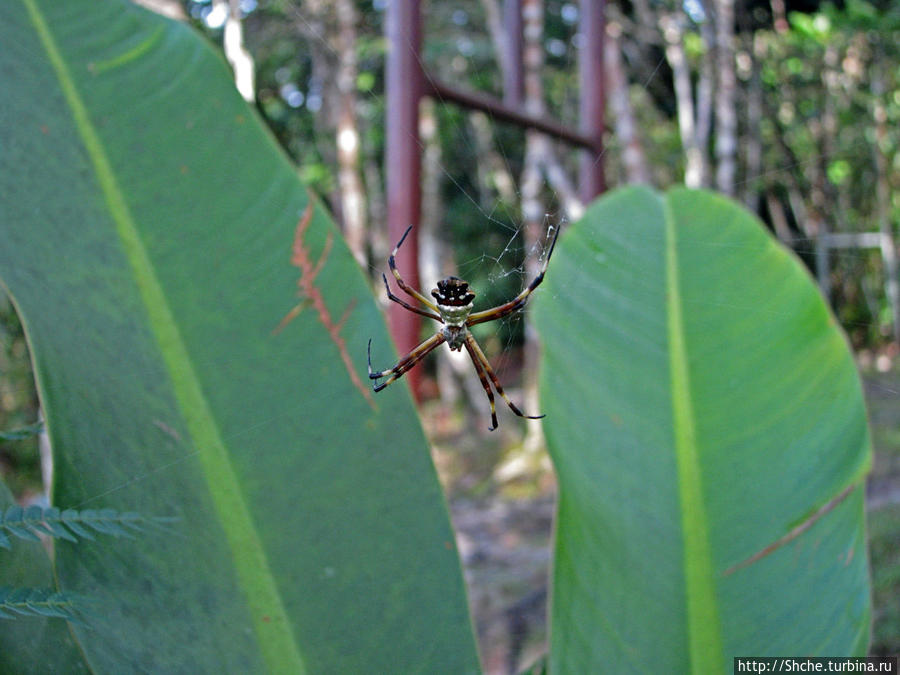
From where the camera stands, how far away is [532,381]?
707 centimetres

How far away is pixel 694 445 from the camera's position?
3.38ft

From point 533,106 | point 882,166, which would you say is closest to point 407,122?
point 533,106

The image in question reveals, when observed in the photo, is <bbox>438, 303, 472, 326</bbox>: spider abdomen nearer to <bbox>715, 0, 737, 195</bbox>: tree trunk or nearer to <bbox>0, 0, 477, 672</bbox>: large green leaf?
<bbox>0, 0, 477, 672</bbox>: large green leaf

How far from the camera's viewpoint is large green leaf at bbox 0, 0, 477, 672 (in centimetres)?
79

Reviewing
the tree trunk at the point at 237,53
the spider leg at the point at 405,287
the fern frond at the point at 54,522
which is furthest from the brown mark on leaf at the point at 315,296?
the tree trunk at the point at 237,53

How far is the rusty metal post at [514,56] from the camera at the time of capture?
2992 mm

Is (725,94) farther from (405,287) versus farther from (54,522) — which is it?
(54,522)

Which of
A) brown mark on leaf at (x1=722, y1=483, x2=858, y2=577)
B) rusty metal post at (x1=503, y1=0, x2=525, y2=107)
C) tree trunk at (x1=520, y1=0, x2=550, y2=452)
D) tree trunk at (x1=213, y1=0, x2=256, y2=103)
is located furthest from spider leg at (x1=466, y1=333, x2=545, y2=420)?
tree trunk at (x1=213, y1=0, x2=256, y2=103)

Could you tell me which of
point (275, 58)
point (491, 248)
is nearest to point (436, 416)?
point (491, 248)

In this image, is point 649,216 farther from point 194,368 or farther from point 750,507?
point 194,368

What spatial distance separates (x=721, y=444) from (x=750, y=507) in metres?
0.09

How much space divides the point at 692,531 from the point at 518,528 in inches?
185

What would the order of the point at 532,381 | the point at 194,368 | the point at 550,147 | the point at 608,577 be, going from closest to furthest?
the point at 194,368 < the point at 608,577 < the point at 550,147 < the point at 532,381

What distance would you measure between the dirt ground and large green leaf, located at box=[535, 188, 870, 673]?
0.18 metres
